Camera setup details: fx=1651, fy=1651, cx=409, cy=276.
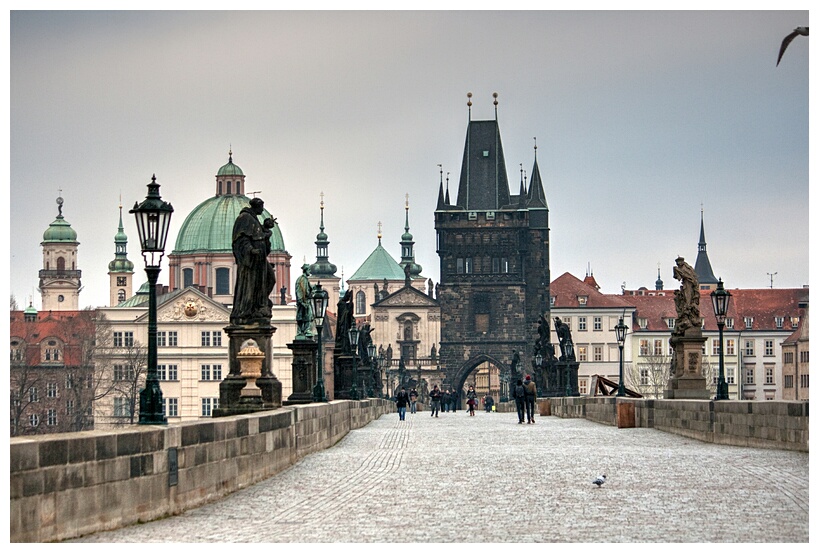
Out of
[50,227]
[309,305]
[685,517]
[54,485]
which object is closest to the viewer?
[54,485]

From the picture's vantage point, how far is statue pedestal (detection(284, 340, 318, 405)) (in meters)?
31.7

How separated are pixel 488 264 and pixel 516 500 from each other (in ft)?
411

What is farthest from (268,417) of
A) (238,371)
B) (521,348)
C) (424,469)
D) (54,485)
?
(521,348)

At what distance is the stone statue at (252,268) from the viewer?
24.1m

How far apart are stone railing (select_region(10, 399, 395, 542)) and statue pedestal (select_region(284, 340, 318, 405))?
1299 cm

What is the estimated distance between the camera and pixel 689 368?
33.3 m

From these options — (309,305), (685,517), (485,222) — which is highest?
(485,222)

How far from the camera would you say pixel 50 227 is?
178625mm

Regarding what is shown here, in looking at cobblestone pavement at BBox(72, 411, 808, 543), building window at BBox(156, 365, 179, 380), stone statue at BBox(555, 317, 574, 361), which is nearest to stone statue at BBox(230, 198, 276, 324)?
cobblestone pavement at BBox(72, 411, 808, 543)

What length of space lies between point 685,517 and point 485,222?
422 feet

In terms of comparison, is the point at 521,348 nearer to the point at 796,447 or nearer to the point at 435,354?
the point at 435,354

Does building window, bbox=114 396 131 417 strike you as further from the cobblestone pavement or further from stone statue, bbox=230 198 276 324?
the cobblestone pavement

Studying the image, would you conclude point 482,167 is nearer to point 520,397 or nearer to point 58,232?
point 58,232

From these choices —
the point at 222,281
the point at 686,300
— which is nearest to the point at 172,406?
the point at 222,281
